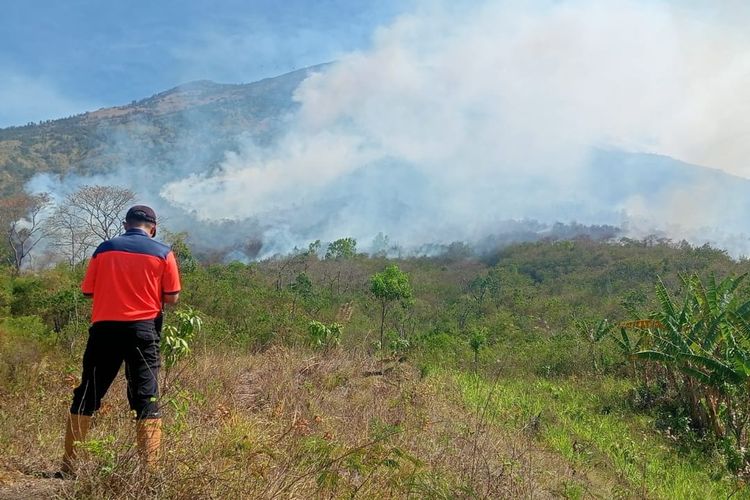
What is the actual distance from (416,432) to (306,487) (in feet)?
6.40

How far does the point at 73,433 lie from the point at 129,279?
85 cm

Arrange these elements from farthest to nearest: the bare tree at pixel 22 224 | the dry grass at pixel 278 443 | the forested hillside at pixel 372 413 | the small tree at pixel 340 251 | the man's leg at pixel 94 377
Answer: the small tree at pixel 340 251, the bare tree at pixel 22 224, the man's leg at pixel 94 377, the forested hillside at pixel 372 413, the dry grass at pixel 278 443

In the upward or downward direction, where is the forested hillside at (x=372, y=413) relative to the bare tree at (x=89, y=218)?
downward

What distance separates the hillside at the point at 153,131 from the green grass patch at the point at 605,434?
74179 mm

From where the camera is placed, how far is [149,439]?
8.84 ft

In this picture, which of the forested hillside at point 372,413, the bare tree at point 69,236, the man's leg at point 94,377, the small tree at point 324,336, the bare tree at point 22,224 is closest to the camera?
the forested hillside at point 372,413

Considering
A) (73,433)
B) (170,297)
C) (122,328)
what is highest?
(170,297)

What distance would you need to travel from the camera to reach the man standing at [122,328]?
293cm

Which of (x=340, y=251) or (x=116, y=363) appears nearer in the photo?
(x=116, y=363)

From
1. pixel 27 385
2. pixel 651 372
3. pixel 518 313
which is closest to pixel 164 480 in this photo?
pixel 27 385

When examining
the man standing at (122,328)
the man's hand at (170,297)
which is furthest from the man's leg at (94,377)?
the man's hand at (170,297)

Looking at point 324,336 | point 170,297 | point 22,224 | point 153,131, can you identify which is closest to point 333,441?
point 170,297

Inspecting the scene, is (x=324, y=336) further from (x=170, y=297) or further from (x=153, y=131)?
(x=153, y=131)

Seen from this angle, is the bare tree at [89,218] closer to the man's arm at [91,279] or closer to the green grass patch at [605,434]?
the green grass patch at [605,434]
